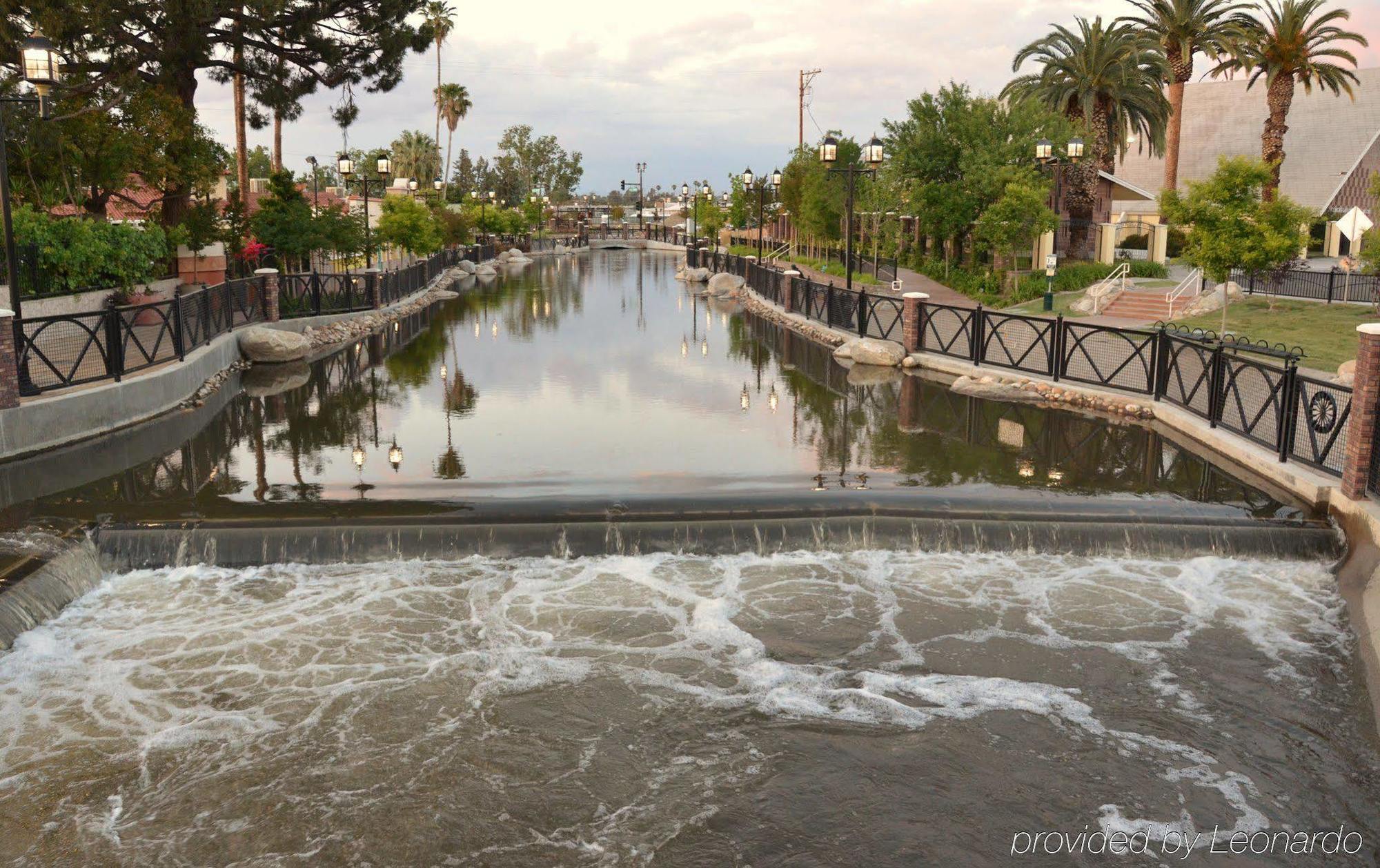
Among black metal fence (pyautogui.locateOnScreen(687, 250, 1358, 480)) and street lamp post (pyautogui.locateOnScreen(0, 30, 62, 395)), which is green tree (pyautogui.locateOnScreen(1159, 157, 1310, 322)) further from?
street lamp post (pyautogui.locateOnScreen(0, 30, 62, 395))

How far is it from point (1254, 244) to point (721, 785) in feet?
76.0

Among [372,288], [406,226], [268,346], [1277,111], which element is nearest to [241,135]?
[406,226]

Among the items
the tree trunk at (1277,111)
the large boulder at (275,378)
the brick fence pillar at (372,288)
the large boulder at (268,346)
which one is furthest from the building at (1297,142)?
the large boulder at (275,378)

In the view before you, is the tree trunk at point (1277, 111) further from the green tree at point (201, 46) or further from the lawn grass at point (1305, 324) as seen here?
the green tree at point (201, 46)

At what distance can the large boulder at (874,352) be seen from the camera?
2531 cm

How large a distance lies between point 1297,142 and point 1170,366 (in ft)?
193

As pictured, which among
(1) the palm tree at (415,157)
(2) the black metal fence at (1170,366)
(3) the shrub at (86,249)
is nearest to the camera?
(2) the black metal fence at (1170,366)

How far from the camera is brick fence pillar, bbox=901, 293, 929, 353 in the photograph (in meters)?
25.0

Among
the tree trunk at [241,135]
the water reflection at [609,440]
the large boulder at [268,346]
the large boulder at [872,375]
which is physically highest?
the tree trunk at [241,135]

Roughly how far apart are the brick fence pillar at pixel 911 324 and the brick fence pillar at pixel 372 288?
1771 cm

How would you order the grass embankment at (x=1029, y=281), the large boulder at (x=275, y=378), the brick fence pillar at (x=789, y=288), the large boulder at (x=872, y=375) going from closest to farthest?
1. the large boulder at (x=275, y=378)
2. the large boulder at (x=872, y=375)
3. the brick fence pillar at (x=789, y=288)
4. the grass embankment at (x=1029, y=281)

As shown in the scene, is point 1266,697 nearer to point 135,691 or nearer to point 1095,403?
point 135,691

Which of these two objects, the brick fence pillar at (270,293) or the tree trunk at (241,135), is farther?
the tree trunk at (241,135)

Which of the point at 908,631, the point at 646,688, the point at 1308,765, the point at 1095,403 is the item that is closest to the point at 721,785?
the point at 646,688
